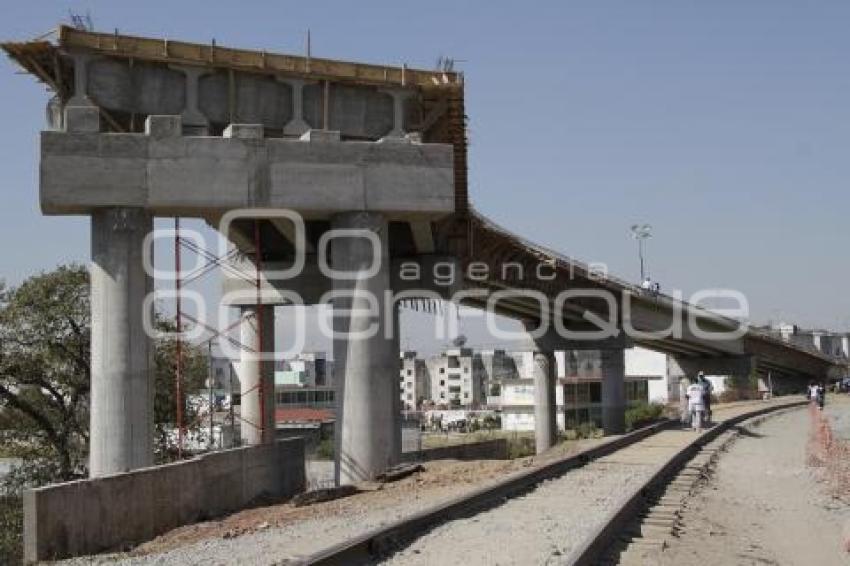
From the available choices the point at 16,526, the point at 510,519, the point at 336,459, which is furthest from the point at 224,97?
the point at 510,519

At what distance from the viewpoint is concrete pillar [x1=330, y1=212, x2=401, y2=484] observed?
22.4 meters

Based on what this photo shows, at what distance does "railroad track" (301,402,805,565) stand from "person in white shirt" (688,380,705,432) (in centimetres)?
627

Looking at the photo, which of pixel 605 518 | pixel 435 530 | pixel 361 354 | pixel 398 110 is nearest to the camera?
pixel 435 530

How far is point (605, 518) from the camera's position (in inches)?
461

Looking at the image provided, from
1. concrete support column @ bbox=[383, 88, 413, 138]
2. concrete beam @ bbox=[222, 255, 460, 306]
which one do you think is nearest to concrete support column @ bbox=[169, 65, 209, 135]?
concrete support column @ bbox=[383, 88, 413, 138]

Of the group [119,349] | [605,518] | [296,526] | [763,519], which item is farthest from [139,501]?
[763,519]

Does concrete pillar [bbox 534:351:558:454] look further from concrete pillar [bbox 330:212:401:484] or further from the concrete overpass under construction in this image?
concrete pillar [bbox 330:212:401:484]

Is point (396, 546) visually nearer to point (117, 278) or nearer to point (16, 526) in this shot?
point (117, 278)

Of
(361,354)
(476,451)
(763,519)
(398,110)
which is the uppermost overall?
(398,110)

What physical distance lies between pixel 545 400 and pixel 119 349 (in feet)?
113

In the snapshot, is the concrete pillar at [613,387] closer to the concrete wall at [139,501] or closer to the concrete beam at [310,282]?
the concrete beam at [310,282]

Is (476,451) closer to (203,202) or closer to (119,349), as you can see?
(203,202)

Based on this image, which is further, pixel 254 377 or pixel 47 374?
pixel 254 377

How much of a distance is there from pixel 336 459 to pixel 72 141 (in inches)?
358
